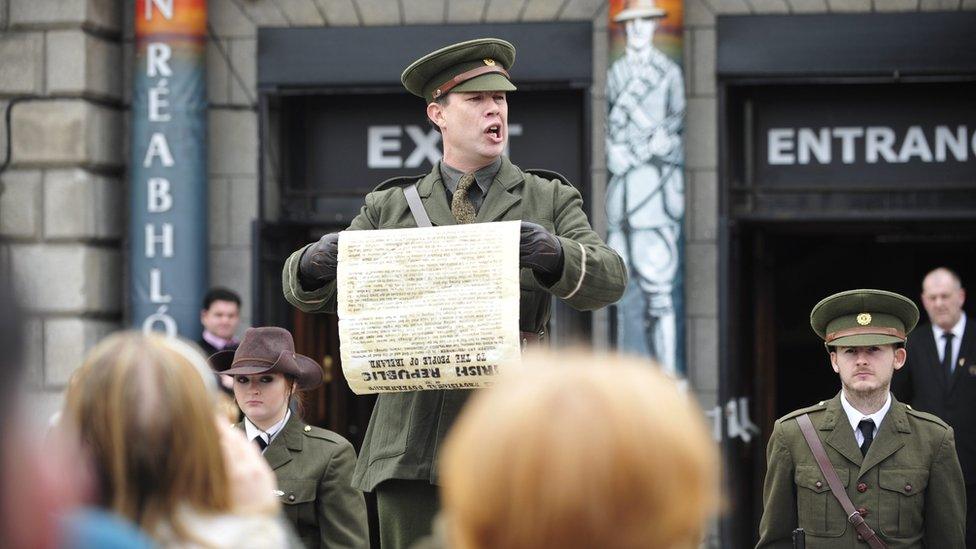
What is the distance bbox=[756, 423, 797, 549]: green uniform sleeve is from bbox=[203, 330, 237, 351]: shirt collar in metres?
4.64

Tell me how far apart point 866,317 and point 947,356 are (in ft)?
13.1

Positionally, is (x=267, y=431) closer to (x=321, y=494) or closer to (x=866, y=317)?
(x=321, y=494)

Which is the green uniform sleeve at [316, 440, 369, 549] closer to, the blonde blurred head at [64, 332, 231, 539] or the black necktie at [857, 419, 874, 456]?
the black necktie at [857, 419, 874, 456]

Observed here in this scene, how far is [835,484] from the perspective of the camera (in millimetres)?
6223

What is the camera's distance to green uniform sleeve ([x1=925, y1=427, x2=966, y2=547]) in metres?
6.05

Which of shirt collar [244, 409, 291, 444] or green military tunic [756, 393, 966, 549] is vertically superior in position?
shirt collar [244, 409, 291, 444]

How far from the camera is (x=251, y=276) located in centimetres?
1136

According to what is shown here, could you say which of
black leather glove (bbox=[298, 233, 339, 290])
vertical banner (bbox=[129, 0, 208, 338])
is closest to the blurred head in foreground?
black leather glove (bbox=[298, 233, 339, 290])

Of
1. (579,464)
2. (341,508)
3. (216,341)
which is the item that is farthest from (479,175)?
(216,341)

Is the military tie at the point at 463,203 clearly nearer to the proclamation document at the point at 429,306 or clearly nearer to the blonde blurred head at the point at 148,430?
the proclamation document at the point at 429,306

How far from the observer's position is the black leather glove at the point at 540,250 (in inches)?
175

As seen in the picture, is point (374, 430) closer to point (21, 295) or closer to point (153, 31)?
point (21, 295)

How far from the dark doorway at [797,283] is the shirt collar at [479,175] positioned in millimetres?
6450

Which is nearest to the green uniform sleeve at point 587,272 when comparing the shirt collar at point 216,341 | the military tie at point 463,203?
the military tie at point 463,203
